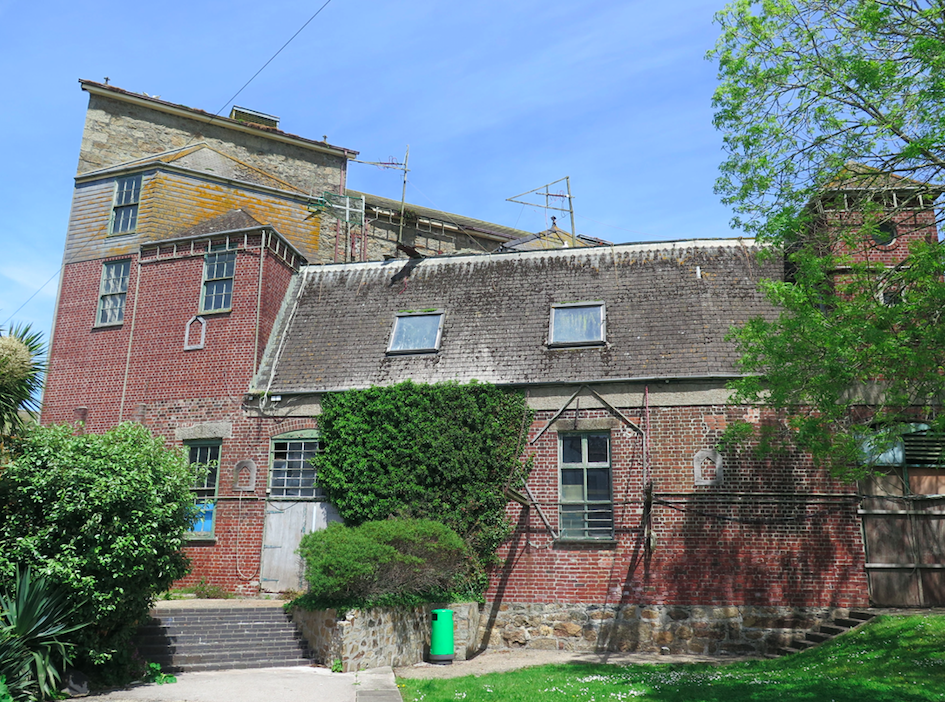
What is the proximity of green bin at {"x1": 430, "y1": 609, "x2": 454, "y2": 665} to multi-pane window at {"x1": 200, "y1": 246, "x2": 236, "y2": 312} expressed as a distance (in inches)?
365

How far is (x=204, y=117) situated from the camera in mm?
27750

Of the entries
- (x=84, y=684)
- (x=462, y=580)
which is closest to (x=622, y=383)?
(x=462, y=580)

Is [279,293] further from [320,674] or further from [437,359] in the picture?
[320,674]

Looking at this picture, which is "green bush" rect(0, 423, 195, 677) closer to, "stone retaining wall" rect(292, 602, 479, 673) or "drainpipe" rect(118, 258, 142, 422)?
"stone retaining wall" rect(292, 602, 479, 673)

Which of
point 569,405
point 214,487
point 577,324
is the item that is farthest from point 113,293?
point 569,405

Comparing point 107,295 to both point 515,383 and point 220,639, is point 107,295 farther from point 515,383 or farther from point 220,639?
point 515,383

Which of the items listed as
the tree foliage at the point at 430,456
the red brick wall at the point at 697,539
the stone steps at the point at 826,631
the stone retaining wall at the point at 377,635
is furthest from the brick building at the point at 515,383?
the stone retaining wall at the point at 377,635

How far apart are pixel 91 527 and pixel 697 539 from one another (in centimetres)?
1050

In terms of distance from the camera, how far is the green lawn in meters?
9.98

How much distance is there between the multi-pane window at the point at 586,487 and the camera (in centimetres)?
1567

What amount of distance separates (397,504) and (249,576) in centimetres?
382

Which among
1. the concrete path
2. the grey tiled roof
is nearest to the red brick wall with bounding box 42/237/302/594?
the grey tiled roof

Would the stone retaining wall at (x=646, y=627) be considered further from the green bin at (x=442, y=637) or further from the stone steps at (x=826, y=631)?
the green bin at (x=442, y=637)

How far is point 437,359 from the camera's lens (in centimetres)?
1766
